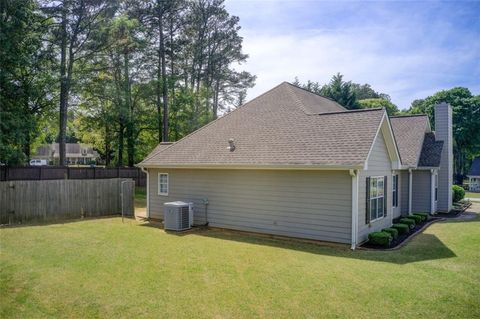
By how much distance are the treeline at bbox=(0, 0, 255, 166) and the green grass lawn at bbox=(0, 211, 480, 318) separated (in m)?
12.6

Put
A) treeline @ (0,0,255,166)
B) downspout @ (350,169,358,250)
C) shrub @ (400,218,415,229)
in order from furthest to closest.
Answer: treeline @ (0,0,255,166) → shrub @ (400,218,415,229) → downspout @ (350,169,358,250)

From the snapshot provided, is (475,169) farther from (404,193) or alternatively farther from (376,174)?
(376,174)

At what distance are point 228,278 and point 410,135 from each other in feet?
50.3

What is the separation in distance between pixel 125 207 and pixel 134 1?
1940cm

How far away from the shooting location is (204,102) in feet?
104

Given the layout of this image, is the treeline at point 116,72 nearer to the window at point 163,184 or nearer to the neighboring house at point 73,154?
the window at point 163,184

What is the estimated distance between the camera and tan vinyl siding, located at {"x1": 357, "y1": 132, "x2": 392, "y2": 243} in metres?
9.95

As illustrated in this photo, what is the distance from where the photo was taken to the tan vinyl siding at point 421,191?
1655cm

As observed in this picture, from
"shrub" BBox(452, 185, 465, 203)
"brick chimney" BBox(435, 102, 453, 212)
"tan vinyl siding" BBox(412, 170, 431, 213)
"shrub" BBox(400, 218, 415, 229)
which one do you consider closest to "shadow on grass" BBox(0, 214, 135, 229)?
"shrub" BBox(400, 218, 415, 229)

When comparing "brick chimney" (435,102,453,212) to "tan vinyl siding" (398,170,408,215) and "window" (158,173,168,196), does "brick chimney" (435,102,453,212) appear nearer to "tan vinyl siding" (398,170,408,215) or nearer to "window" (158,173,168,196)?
"tan vinyl siding" (398,170,408,215)

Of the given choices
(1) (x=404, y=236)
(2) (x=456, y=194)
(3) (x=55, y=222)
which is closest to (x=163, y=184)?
(3) (x=55, y=222)

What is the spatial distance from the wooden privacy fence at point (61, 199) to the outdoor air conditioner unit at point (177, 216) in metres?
3.21

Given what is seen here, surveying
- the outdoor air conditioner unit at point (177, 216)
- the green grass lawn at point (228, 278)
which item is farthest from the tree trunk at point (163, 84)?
the green grass lawn at point (228, 278)

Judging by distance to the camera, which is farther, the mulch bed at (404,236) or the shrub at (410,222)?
the shrub at (410,222)
